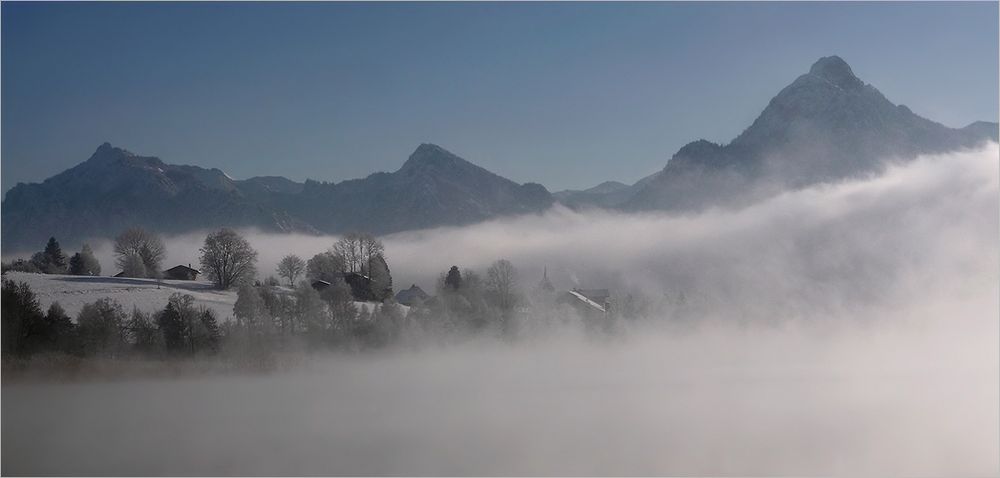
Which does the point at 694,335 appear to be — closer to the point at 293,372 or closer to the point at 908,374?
the point at 908,374

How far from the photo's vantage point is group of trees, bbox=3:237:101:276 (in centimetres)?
7743

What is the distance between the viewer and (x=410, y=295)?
9225 centimetres

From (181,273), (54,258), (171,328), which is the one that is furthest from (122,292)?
(54,258)

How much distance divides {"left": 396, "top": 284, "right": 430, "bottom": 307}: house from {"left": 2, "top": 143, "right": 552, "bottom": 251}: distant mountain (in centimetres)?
3210

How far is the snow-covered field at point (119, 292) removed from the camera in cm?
6291

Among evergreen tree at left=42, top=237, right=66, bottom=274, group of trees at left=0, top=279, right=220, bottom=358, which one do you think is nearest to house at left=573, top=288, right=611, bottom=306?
group of trees at left=0, top=279, right=220, bottom=358

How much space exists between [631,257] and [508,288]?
76.2 meters

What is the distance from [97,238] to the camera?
99.0 metres

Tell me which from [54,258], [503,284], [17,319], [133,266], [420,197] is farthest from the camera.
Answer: [420,197]

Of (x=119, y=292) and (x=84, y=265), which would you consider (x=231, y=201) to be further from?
(x=119, y=292)

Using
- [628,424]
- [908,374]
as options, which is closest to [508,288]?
[628,424]

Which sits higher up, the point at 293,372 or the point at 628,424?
the point at 293,372

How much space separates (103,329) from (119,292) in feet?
35.7

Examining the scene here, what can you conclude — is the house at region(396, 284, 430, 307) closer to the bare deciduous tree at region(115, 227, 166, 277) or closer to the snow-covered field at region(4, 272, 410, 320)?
the snow-covered field at region(4, 272, 410, 320)
